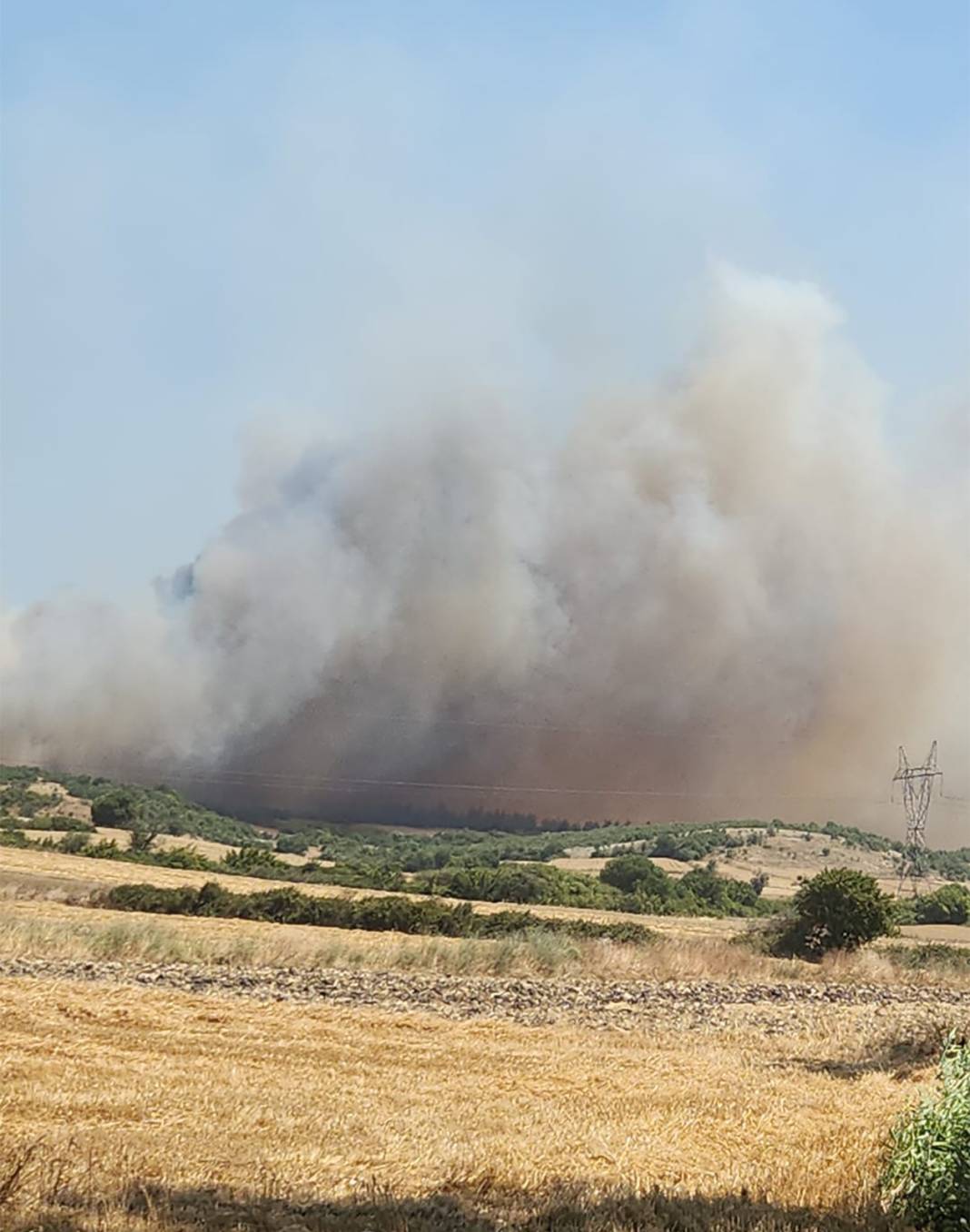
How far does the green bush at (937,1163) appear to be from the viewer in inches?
298

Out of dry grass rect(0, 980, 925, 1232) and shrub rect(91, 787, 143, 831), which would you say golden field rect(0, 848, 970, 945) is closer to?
dry grass rect(0, 980, 925, 1232)

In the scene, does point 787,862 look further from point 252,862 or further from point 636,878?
point 252,862

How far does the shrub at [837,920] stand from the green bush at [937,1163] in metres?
33.2

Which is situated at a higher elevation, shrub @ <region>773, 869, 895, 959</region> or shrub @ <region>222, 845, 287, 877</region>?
shrub @ <region>773, 869, 895, 959</region>

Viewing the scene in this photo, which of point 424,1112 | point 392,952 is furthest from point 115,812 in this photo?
point 424,1112

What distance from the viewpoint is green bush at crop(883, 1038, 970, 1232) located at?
24.8 feet

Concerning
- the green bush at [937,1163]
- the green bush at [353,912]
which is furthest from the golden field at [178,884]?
the green bush at [937,1163]

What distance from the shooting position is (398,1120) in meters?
11.1

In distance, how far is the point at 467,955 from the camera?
1127 inches

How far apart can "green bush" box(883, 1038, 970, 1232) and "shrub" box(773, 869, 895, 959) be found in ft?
109

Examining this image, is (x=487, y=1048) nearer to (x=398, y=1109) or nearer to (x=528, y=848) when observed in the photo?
(x=398, y=1109)

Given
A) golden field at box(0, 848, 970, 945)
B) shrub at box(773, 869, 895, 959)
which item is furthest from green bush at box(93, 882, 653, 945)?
shrub at box(773, 869, 895, 959)

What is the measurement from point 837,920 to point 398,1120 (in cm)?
3292

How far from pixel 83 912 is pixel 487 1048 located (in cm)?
2270
